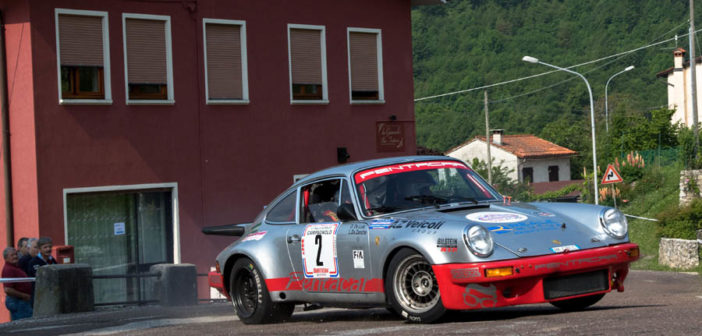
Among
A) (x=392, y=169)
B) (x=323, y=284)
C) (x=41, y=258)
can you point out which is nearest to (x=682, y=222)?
(x=41, y=258)

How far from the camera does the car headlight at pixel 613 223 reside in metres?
9.12

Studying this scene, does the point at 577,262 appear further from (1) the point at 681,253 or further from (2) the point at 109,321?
(1) the point at 681,253

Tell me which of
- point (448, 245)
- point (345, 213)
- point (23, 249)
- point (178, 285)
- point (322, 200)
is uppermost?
point (322, 200)

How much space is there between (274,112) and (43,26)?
5.84 m

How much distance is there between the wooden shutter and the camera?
23.9 meters

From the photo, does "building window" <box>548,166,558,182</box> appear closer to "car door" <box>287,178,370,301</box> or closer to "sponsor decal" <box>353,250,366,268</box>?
"car door" <box>287,178,370,301</box>

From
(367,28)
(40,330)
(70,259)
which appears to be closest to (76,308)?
(40,330)

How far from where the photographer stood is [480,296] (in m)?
8.48

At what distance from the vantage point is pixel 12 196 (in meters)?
21.7

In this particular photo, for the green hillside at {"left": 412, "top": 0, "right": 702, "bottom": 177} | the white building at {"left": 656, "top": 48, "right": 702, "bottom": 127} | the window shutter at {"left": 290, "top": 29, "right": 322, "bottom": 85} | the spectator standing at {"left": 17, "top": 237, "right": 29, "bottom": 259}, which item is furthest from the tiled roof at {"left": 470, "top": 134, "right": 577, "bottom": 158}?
the spectator standing at {"left": 17, "top": 237, "right": 29, "bottom": 259}

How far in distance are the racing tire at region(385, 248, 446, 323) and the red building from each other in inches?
539

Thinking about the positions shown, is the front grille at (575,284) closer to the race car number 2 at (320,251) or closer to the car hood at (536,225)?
the car hood at (536,225)

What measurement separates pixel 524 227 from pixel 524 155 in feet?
264

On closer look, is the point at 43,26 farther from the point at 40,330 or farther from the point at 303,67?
the point at 40,330
